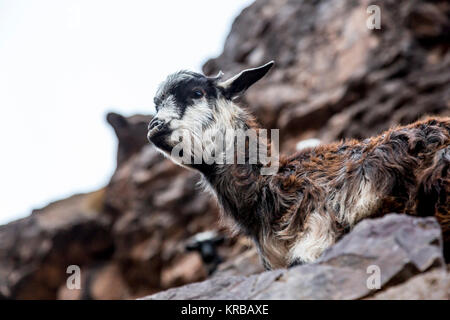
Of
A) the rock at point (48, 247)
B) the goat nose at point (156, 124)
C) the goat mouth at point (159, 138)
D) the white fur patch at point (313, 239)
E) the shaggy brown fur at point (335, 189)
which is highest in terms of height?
the goat nose at point (156, 124)

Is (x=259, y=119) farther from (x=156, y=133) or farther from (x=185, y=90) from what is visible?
(x=156, y=133)

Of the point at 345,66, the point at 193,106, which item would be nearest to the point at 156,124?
the point at 193,106

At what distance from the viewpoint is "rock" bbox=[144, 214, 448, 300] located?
273 cm

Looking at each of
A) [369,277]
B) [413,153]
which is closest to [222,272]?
[413,153]

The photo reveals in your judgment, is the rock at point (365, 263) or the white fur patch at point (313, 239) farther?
the white fur patch at point (313, 239)

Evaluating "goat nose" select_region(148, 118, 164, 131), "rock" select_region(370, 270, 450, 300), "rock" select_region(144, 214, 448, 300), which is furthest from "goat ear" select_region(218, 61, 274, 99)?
"rock" select_region(370, 270, 450, 300)

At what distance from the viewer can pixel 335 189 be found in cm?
396

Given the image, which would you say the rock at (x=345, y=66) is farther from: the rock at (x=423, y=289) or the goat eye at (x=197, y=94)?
the rock at (x=423, y=289)

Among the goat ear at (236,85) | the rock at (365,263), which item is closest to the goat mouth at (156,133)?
the goat ear at (236,85)

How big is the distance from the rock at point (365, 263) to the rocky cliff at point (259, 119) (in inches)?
192

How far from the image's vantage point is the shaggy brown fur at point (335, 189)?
3.66 meters

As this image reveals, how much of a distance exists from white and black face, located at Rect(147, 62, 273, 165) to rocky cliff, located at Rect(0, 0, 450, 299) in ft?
11.4
